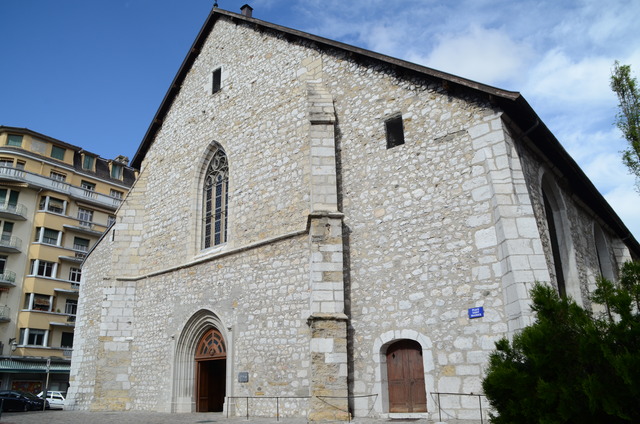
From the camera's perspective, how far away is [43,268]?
102ft

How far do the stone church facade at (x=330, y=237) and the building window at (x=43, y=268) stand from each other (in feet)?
52.0

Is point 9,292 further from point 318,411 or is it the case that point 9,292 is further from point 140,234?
point 318,411

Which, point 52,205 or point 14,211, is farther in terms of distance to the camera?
point 52,205

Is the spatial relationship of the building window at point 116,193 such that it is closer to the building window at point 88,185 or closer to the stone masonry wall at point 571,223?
the building window at point 88,185

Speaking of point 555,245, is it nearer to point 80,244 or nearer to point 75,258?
point 75,258

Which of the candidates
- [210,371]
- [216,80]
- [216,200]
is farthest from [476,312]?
[216,80]

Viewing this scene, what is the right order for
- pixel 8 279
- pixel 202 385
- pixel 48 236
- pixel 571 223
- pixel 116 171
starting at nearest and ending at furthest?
1. pixel 571 223
2. pixel 202 385
3. pixel 8 279
4. pixel 48 236
5. pixel 116 171

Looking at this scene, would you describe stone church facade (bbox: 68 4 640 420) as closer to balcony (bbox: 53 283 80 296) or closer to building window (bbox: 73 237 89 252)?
balcony (bbox: 53 283 80 296)

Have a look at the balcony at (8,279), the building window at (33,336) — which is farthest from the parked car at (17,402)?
the balcony at (8,279)

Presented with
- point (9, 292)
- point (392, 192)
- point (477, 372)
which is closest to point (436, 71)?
point (392, 192)

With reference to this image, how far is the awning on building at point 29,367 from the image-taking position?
90.3 ft

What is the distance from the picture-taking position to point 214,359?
13.8 metres

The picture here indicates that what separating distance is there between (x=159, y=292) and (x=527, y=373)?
12.8 meters

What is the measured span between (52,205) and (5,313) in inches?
285
